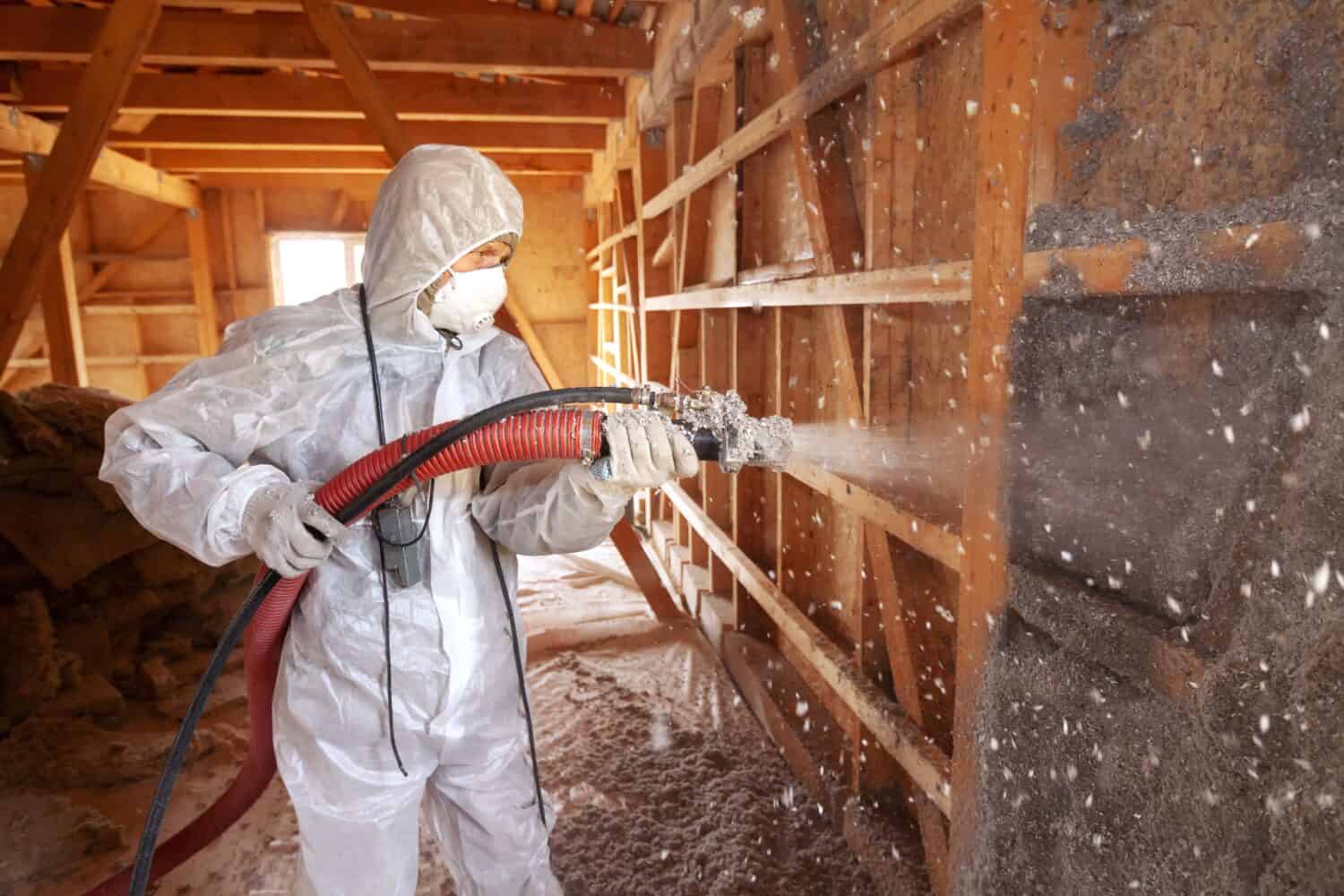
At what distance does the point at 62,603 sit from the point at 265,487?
Result: 2.96 meters

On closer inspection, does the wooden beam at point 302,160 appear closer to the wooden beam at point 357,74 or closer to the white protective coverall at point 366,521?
the wooden beam at point 357,74

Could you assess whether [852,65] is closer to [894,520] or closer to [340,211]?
[894,520]

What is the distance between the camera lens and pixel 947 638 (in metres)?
2.12

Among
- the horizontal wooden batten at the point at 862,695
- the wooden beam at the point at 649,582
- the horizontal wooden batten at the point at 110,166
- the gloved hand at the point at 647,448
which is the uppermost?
the horizontal wooden batten at the point at 110,166

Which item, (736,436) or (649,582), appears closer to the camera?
(736,436)

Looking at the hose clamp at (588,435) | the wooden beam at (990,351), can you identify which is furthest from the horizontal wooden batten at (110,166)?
the wooden beam at (990,351)

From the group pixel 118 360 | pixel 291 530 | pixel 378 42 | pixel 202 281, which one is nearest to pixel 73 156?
pixel 378 42

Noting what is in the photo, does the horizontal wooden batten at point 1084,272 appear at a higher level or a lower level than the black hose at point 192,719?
higher

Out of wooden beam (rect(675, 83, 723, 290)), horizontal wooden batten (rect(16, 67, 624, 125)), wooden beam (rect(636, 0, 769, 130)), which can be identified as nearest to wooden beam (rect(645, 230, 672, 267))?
wooden beam (rect(675, 83, 723, 290))

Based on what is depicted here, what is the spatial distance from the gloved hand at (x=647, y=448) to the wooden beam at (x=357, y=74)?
2546 millimetres

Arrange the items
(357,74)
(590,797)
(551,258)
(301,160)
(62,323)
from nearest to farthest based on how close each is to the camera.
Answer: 1. (590,797)
2. (357,74)
3. (62,323)
4. (301,160)
5. (551,258)

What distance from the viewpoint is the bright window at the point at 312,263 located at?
10.0m

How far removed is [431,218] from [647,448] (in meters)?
0.69

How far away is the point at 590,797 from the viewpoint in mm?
2721
